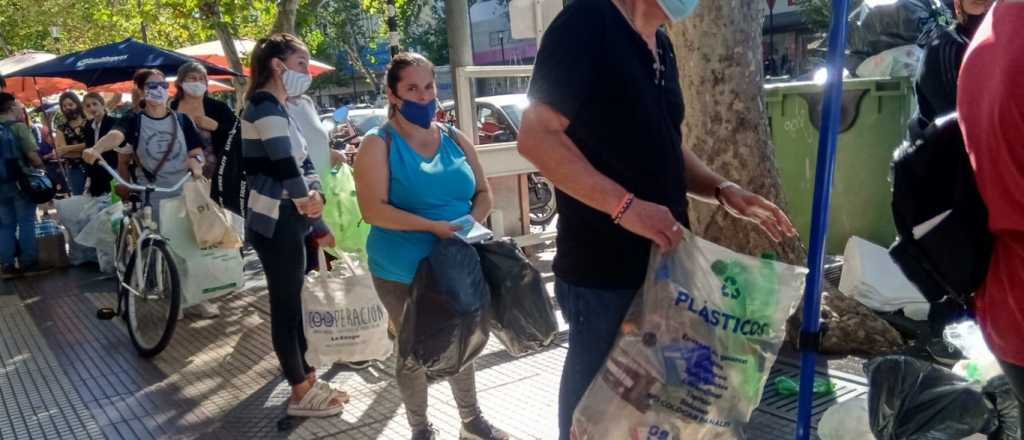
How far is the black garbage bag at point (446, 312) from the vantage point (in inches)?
130

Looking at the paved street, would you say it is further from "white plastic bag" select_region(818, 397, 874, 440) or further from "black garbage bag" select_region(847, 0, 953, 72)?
"black garbage bag" select_region(847, 0, 953, 72)

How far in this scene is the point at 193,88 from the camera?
6.92 metres

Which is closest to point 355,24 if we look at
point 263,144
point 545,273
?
point 545,273

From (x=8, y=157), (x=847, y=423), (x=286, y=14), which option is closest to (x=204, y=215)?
(x=8, y=157)

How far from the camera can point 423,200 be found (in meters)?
3.62

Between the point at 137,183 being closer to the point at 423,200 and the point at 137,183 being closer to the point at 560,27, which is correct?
the point at 423,200

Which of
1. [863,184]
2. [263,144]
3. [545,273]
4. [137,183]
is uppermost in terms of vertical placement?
[263,144]

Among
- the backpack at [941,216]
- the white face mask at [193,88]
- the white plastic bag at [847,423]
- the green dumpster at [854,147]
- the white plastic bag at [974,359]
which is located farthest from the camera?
the white face mask at [193,88]

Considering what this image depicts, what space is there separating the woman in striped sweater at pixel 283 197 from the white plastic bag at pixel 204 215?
1.91 m

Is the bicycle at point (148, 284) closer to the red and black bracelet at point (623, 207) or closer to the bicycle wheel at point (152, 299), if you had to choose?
the bicycle wheel at point (152, 299)

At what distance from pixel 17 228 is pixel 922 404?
9.42 metres

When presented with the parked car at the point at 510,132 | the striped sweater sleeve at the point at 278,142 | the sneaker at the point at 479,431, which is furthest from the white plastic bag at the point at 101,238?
the sneaker at the point at 479,431

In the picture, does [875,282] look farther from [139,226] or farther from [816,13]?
[816,13]

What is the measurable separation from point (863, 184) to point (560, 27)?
510cm
